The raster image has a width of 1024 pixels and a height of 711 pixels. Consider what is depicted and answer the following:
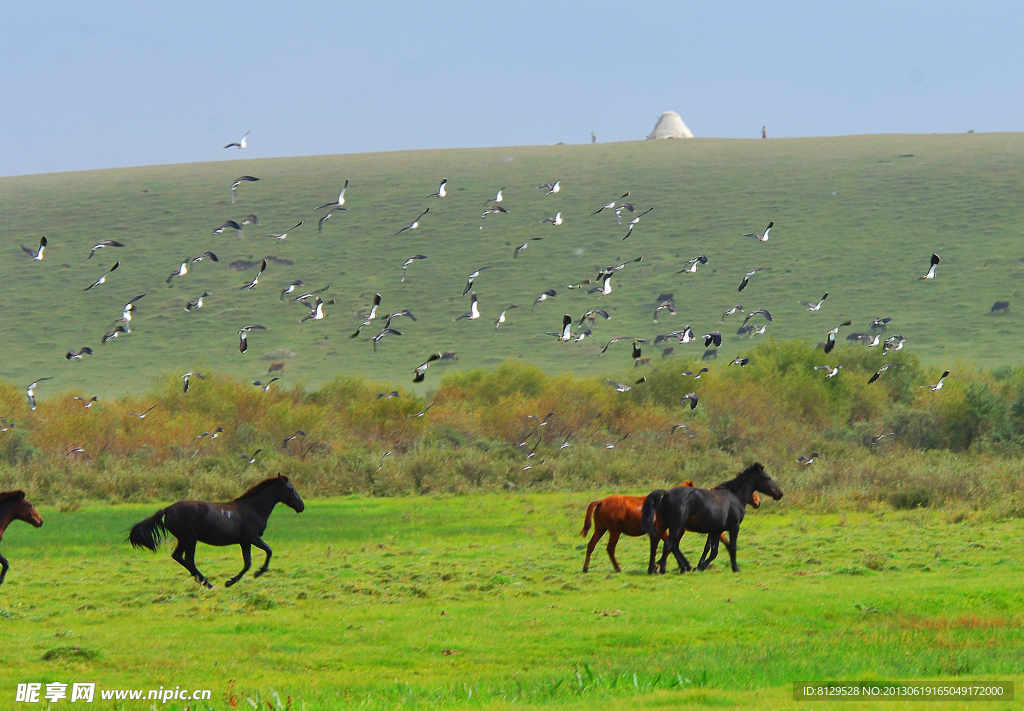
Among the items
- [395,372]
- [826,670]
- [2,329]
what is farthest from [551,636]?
[2,329]

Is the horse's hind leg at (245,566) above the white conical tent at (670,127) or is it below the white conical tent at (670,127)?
below

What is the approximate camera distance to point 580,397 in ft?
149

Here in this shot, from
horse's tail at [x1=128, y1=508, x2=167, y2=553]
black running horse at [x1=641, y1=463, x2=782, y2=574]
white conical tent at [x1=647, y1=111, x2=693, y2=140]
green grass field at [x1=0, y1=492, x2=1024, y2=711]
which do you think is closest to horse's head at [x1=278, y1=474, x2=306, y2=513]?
green grass field at [x1=0, y1=492, x2=1024, y2=711]

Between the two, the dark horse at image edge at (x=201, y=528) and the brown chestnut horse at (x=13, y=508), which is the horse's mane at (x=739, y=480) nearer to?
the dark horse at image edge at (x=201, y=528)

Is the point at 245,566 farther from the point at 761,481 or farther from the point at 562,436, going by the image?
the point at 562,436

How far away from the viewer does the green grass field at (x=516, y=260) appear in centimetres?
6712

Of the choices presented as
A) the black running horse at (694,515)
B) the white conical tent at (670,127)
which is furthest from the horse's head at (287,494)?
the white conical tent at (670,127)

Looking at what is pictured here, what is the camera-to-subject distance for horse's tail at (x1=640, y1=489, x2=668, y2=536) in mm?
17609

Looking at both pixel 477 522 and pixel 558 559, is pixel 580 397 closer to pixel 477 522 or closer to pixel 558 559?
pixel 477 522

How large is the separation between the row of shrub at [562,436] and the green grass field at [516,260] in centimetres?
1395

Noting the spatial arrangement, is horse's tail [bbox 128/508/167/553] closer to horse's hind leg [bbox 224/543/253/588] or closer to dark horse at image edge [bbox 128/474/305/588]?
dark horse at image edge [bbox 128/474/305/588]

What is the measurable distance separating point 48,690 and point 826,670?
8.59 m

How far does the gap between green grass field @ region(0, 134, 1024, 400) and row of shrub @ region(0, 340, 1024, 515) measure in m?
14.0

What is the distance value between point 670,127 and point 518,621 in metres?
132
